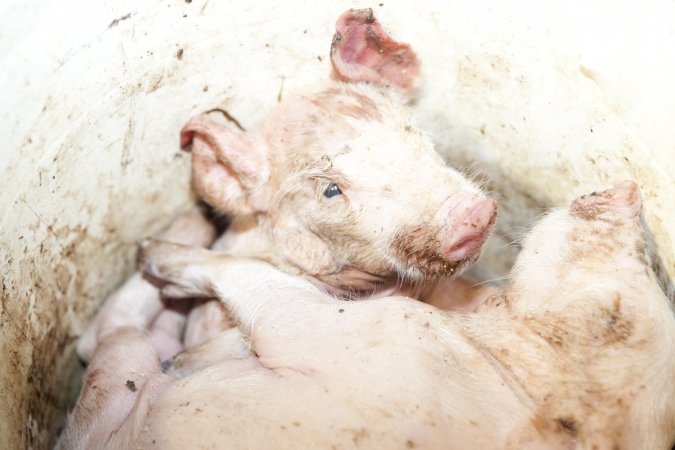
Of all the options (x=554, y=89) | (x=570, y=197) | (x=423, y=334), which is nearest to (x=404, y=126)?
(x=554, y=89)

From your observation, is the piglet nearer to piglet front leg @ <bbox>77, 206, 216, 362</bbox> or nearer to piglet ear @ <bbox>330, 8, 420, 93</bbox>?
piglet front leg @ <bbox>77, 206, 216, 362</bbox>

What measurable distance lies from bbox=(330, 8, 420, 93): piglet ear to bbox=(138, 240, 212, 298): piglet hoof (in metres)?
0.84

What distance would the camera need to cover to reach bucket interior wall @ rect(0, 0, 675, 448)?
190 centimetres

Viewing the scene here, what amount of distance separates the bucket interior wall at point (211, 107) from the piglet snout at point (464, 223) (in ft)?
1.56

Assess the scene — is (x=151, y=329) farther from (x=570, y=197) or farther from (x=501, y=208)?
(x=570, y=197)

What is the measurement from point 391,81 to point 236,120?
1.99ft

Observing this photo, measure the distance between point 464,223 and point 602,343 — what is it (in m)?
0.52

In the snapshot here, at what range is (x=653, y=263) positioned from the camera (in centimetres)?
213

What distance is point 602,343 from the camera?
175cm

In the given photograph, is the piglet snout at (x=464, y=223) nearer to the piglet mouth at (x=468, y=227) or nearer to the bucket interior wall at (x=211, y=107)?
the piglet mouth at (x=468, y=227)

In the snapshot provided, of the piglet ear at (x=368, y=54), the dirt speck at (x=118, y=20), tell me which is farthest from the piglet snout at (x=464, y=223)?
the dirt speck at (x=118, y=20)

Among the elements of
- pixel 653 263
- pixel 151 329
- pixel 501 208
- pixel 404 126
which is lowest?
pixel 151 329

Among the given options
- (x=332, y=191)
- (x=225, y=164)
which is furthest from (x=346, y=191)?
(x=225, y=164)

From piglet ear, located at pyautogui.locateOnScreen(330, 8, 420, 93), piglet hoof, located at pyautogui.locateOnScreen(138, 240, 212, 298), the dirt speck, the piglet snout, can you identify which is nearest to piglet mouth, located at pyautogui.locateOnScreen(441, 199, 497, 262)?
the piglet snout
